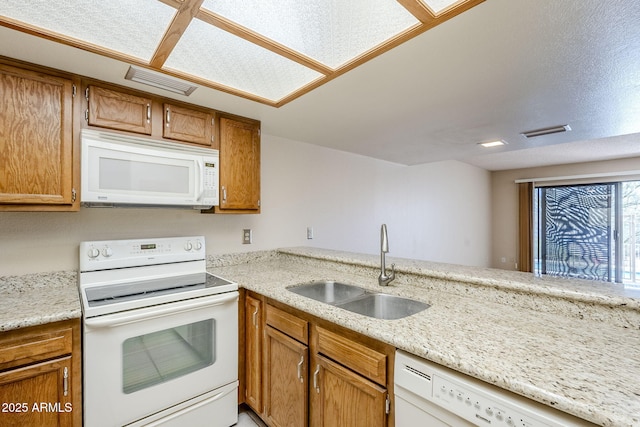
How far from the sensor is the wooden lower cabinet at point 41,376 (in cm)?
122

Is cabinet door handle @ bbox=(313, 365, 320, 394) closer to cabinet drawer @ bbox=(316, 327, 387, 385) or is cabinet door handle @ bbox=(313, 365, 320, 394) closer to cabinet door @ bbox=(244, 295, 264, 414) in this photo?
cabinet drawer @ bbox=(316, 327, 387, 385)

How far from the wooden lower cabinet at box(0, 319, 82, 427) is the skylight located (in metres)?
1.28

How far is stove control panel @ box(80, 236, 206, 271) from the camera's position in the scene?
5.86 feet

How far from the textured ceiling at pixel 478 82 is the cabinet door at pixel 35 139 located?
122 mm

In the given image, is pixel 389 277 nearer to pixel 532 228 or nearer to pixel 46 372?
pixel 46 372

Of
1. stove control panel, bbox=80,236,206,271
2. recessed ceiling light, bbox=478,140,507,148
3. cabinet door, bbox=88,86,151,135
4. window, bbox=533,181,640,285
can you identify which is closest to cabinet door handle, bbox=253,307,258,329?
stove control panel, bbox=80,236,206,271

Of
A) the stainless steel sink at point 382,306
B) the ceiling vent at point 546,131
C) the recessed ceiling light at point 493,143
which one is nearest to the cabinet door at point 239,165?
the stainless steel sink at point 382,306

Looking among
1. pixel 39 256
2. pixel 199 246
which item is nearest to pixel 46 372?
pixel 39 256

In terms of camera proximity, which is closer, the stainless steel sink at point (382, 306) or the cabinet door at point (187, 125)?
the stainless steel sink at point (382, 306)

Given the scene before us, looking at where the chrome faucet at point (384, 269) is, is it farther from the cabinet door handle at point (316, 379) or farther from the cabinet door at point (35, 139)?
the cabinet door at point (35, 139)

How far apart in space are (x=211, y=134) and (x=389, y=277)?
5.21 ft

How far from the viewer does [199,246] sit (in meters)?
2.24

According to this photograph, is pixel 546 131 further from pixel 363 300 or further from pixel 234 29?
pixel 234 29

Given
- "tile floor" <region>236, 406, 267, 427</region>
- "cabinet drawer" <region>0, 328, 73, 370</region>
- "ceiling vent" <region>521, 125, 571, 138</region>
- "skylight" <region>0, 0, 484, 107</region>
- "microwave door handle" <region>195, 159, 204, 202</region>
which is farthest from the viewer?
"ceiling vent" <region>521, 125, 571, 138</region>
